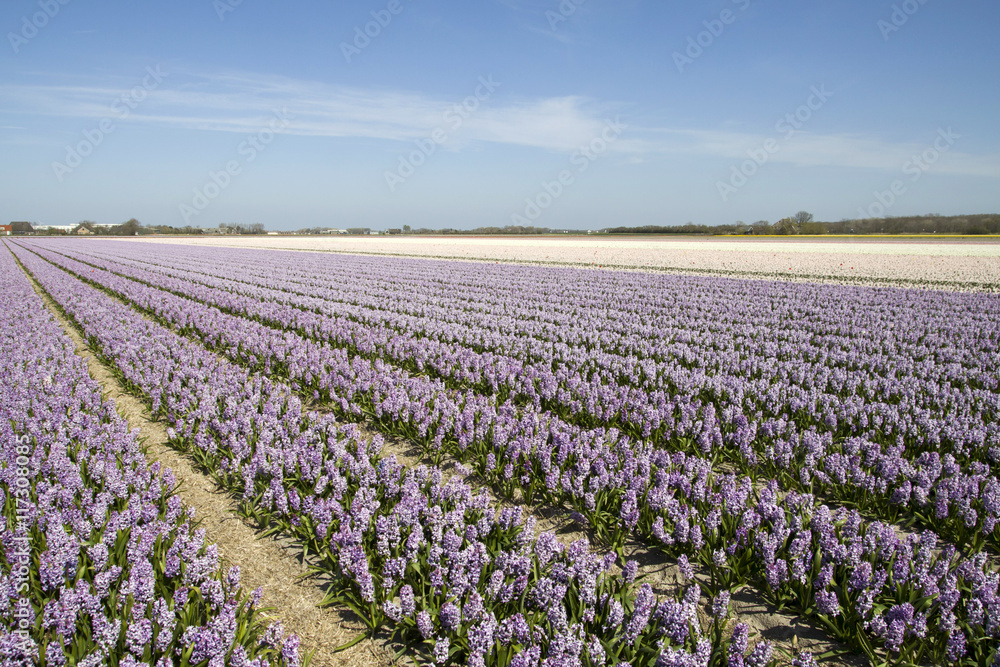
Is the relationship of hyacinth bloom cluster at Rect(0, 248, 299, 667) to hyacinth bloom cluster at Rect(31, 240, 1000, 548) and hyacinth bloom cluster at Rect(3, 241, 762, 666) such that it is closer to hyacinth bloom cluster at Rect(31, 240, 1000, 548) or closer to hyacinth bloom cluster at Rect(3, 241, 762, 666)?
hyacinth bloom cluster at Rect(3, 241, 762, 666)

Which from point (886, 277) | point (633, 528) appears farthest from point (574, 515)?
point (886, 277)

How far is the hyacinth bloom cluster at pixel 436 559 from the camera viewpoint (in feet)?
10.6

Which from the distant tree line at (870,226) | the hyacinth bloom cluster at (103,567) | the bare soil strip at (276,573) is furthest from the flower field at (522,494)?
the distant tree line at (870,226)

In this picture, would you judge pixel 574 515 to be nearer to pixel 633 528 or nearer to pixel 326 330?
pixel 633 528

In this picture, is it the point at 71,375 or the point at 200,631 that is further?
the point at 71,375

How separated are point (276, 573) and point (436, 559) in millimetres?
1494

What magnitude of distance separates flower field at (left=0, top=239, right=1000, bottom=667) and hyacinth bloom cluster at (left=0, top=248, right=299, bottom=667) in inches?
0.8

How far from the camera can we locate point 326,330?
41.2 ft

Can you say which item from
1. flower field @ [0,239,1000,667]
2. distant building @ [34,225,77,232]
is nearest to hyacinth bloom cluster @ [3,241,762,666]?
flower field @ [0,239,1000,667]

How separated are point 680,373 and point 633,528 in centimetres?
431

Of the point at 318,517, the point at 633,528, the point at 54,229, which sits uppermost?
the point at 54,229

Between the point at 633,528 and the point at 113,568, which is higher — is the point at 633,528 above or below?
below

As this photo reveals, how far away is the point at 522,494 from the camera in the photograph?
5617mm

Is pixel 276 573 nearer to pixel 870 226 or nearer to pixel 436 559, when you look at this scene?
pixel 436 559
